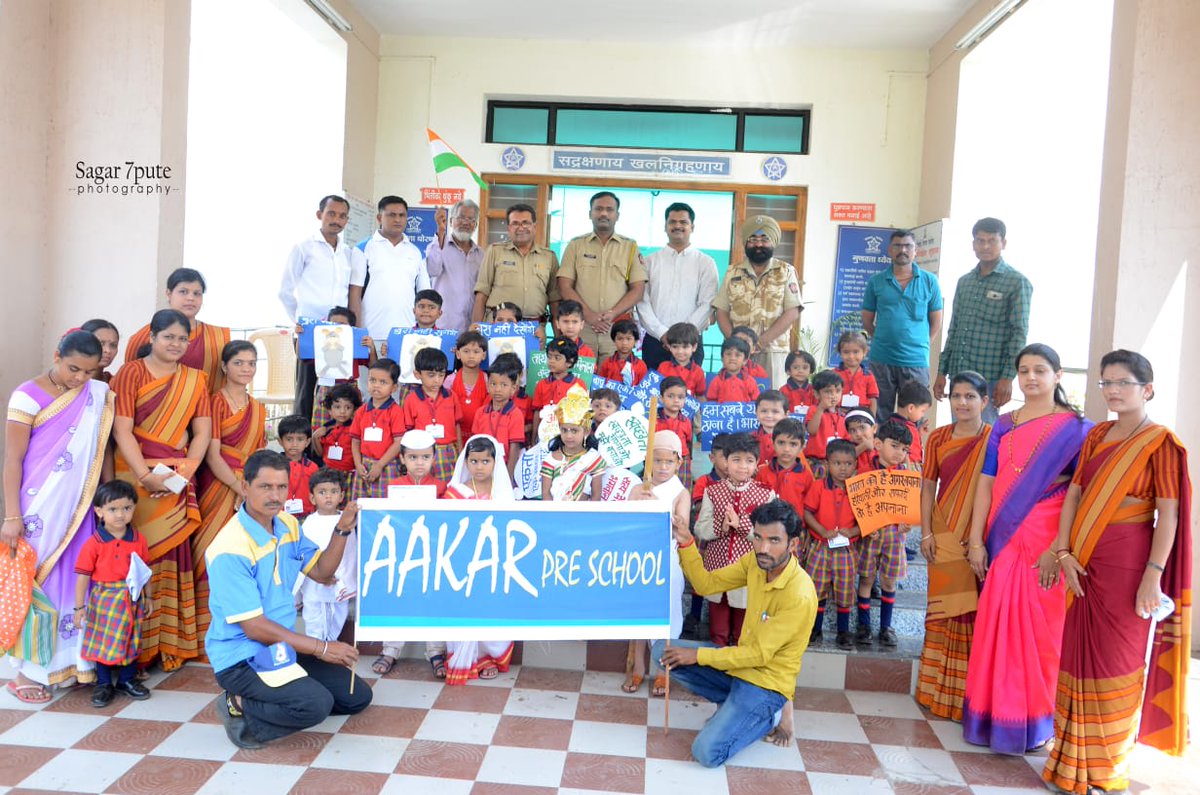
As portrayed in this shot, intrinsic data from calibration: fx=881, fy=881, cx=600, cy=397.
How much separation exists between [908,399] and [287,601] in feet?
10.1

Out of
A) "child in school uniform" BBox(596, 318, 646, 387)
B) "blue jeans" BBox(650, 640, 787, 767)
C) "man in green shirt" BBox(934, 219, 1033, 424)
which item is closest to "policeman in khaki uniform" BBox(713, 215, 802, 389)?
"child in school uniform" BBox(596, 318, 646, 387)

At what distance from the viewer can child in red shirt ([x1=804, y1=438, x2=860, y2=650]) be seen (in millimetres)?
3980

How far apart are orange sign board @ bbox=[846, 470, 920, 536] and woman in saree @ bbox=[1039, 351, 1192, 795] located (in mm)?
832

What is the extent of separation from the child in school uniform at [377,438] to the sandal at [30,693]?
60.9 inches

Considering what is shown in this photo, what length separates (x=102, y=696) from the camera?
345 cm

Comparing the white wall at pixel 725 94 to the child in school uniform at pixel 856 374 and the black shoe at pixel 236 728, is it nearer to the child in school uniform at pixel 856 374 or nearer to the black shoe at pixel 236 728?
the child in school uniform at pixel 856 374

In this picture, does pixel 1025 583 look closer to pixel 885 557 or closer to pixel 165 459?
pixel 885 557

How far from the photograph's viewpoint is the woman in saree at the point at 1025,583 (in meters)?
3.29

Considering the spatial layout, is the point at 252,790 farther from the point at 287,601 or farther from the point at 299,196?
the point at 299,196

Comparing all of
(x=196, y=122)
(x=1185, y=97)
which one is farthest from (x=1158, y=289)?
(x=196, y=122)

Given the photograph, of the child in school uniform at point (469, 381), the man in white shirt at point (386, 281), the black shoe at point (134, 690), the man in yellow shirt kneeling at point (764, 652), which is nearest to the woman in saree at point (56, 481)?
the black shoe at point (134, 690)

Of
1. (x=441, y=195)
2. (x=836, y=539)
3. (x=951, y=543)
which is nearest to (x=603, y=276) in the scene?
(x=836, y=539)

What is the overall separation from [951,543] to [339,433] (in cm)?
308

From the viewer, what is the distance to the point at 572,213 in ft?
30.5
